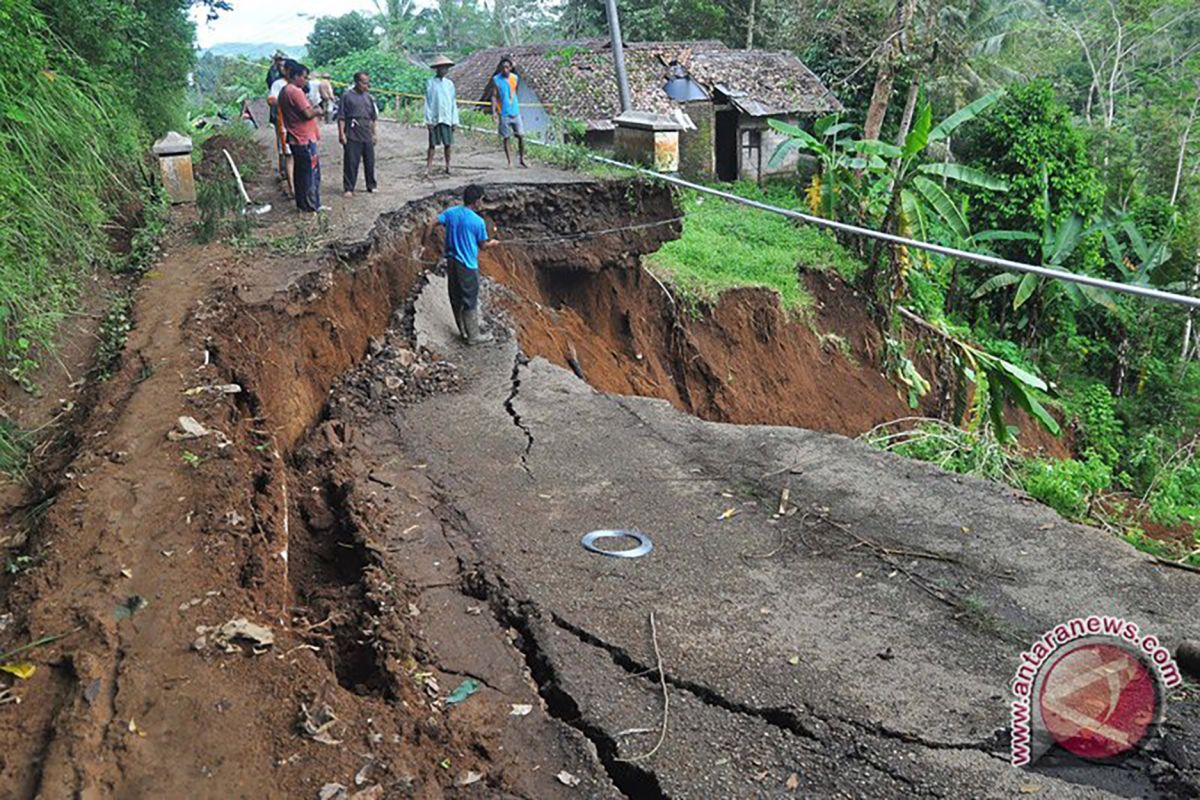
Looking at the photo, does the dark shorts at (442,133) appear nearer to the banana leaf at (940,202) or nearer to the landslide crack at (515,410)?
the landslide crack at (515,410)

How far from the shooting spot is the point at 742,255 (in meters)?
13.7

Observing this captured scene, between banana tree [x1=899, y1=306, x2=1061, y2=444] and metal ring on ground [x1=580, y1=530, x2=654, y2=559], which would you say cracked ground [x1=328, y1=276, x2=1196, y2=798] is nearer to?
metal ring on ground [x1=580, y1=530, x2=654, y2=559]

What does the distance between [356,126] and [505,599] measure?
8115 millimetres

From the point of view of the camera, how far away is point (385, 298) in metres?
Answer: 9.34

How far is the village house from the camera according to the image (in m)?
22.4

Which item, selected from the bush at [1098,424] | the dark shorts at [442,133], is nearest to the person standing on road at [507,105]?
the dark shorts at [442,133]

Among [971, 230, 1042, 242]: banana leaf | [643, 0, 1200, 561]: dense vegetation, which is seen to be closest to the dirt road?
[643, 0, 1200, 561]: dense vegetation

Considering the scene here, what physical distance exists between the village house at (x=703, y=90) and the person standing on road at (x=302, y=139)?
39.3 ft

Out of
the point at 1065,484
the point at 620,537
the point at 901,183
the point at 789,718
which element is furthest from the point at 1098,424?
the point at 789,718

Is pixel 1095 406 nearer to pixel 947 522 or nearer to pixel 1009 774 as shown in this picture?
pixel 947 522

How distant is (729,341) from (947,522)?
7.49 m

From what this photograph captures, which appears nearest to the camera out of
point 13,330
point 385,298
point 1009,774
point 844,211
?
point 1009,774

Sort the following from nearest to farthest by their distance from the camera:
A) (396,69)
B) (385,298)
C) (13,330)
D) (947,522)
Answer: (947,522), (13,330), (385,298), (396,69)

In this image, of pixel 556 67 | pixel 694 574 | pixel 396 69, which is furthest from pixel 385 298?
pixel 396 69
